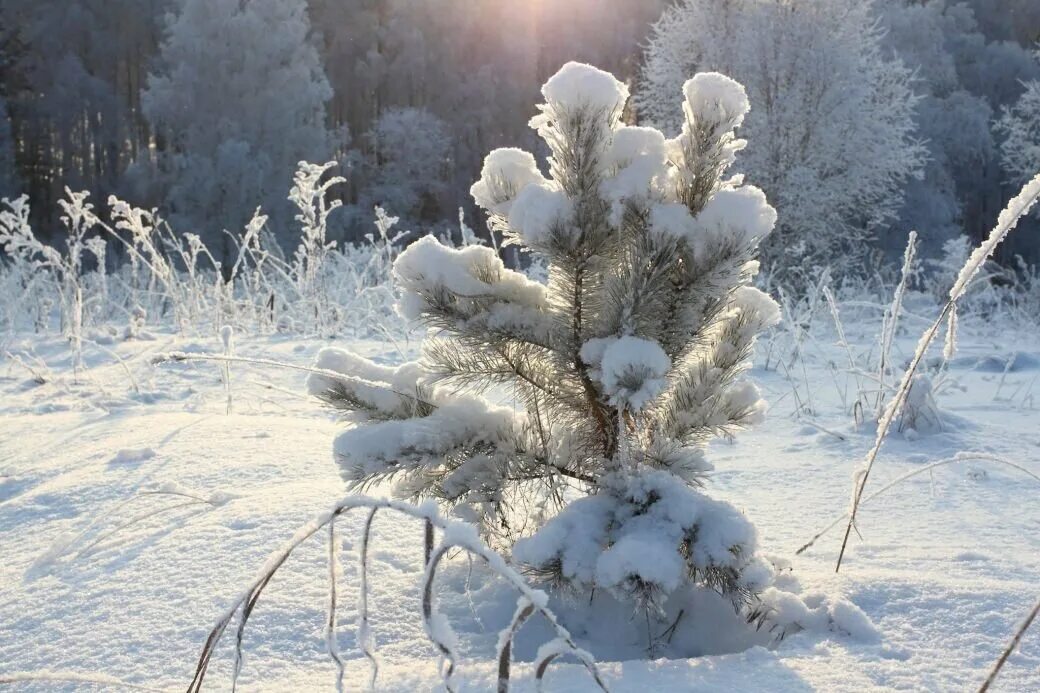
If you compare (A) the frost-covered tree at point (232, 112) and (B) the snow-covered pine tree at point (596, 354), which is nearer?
(B) the snow-covered pine tree at point (596, 354)

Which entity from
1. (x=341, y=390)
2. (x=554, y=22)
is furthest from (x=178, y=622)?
(x=554, y=22)

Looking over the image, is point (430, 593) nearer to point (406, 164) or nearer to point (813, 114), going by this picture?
point (813, 114)

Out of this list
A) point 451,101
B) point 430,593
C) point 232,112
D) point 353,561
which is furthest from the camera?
point 451,101

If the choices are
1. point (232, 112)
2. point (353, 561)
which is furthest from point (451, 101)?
point (353, 561)

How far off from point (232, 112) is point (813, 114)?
42.4 feet

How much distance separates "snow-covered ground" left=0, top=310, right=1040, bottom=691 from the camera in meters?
1.04

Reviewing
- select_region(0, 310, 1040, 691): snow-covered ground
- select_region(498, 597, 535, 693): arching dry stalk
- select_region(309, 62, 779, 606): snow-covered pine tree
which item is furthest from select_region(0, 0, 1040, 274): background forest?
select_region(498, 597, 535, 693): arching dry stalk

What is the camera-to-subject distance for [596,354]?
122cm

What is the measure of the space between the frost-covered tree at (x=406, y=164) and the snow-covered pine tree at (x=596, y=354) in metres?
21.7

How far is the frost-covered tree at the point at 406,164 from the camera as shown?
74.2ft

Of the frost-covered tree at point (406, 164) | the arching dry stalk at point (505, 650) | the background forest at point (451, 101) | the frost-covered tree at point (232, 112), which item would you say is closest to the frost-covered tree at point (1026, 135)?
the background forest at point (451, 101)

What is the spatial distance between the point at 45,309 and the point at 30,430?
11.2 feet

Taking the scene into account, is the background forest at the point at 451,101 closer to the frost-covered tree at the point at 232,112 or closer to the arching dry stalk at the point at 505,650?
the frost-covered tree at the point at 232,112

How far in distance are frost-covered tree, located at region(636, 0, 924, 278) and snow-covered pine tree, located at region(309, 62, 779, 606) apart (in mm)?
12134
